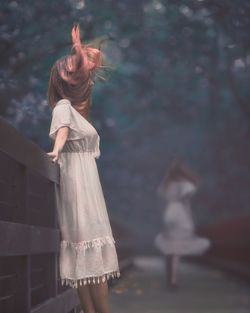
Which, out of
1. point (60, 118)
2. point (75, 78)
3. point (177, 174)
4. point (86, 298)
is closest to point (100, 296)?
point (86, 298)

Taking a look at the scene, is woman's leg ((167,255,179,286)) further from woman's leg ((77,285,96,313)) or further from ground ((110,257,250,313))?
woman's leg ((77,285,96,313))

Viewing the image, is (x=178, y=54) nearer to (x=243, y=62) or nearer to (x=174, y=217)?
(x=243, y=62)

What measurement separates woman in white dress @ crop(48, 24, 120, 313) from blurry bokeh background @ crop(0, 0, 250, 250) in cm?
76

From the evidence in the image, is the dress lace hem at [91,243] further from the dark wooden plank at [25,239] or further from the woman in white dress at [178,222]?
the woman in white dress at [178,222]

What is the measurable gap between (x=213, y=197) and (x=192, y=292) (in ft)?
39.3

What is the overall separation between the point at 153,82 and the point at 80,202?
9.73 m

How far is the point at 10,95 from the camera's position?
10781 mm

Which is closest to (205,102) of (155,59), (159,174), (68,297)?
(155,59)

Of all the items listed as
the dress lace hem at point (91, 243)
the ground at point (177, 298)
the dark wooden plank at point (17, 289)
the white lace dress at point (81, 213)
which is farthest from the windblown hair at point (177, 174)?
the dark wooden plank at point (17, 289)

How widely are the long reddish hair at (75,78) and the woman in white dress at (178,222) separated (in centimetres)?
569

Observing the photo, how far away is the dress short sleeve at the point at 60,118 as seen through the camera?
186 inches

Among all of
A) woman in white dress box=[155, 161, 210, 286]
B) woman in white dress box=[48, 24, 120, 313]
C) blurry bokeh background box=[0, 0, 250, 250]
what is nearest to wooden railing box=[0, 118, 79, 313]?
woman in white dress box=[48, 24, 120, 313]

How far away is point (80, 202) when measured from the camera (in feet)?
15.3

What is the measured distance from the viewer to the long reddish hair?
492 cm
